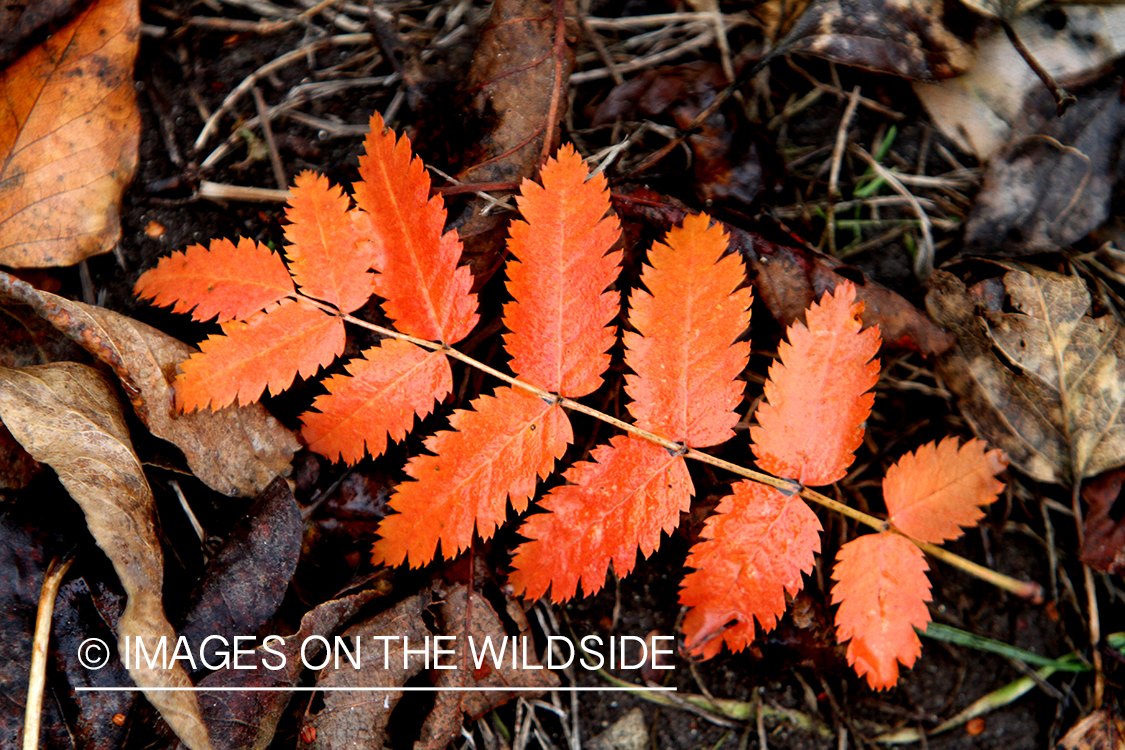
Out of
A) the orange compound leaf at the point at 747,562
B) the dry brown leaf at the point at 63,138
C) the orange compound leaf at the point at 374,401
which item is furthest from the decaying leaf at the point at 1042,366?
the dry brown leaf at the point at 63,138

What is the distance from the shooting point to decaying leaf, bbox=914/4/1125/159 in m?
2.15

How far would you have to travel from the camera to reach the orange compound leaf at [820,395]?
1.75 meters

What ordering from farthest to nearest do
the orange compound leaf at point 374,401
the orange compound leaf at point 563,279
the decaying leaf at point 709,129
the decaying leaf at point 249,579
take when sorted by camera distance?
the decaying leaf at point 709,129 < the decaying leaf at point 249,579 < the orange compound leaf at point 374,401 < the orange compound leaf at point 563,279

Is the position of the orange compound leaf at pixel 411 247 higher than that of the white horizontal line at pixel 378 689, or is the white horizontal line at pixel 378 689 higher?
the orange compound leaf at pixel 411 247

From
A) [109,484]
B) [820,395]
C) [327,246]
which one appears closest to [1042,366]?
[820,395]

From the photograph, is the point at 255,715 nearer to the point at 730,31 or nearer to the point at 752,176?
the point at 752,176

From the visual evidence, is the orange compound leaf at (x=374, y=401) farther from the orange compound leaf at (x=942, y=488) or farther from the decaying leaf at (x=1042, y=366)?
the decaying leaf at (x=1042, y=366)

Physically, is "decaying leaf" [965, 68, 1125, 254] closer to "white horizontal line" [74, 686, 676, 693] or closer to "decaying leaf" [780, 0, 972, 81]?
"decaying leaf" [780, 0, 972, 81]

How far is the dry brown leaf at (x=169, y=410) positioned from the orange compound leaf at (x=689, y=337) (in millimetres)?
1082

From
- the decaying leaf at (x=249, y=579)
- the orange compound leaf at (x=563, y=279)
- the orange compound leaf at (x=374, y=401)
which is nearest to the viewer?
the orange compound leaf at (x=563, y=279)

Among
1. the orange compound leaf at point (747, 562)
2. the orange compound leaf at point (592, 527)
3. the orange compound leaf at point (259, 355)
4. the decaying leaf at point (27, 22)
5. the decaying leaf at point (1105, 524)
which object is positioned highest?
the decaying leaf at point (27, 22)

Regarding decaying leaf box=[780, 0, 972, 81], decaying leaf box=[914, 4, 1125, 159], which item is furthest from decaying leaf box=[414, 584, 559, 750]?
decaying leaf box=[914, 4, 1125, 159]

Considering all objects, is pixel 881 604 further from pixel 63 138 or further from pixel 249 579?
pixel 63 138

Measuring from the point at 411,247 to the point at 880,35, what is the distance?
5.29 feet
